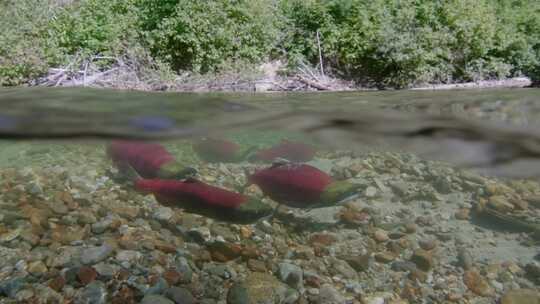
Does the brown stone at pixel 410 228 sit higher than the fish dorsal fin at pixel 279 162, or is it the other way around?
the fish dorsal fin at pixel 279 162

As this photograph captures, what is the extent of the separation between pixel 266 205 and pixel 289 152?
0.84 meters

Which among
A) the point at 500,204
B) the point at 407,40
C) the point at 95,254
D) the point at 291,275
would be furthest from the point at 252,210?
the point at 407,40

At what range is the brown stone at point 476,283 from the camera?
110 inches

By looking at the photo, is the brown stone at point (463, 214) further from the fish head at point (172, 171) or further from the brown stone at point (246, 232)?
the fish head at point (172, 171)

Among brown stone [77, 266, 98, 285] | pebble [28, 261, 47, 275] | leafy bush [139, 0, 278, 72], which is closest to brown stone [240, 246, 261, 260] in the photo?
brown stone [77, 266, 98, 285]

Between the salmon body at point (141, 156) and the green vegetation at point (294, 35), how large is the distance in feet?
28.9

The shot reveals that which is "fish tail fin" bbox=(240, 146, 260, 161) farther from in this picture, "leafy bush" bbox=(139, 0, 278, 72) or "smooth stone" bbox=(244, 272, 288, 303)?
"leafy bush" bbox=(139, 0, 278, 72)

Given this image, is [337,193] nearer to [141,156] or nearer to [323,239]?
[323,239]

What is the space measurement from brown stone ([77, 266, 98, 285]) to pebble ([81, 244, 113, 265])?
2.5 inches

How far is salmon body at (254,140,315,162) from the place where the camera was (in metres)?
4.02

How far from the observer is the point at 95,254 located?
2.95 metres

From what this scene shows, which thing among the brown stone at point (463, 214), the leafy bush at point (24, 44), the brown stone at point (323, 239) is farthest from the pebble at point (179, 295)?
the leafy bush at point (24, 44)

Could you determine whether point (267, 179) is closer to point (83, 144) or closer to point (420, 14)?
point (83, 144)

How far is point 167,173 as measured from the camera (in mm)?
3678
